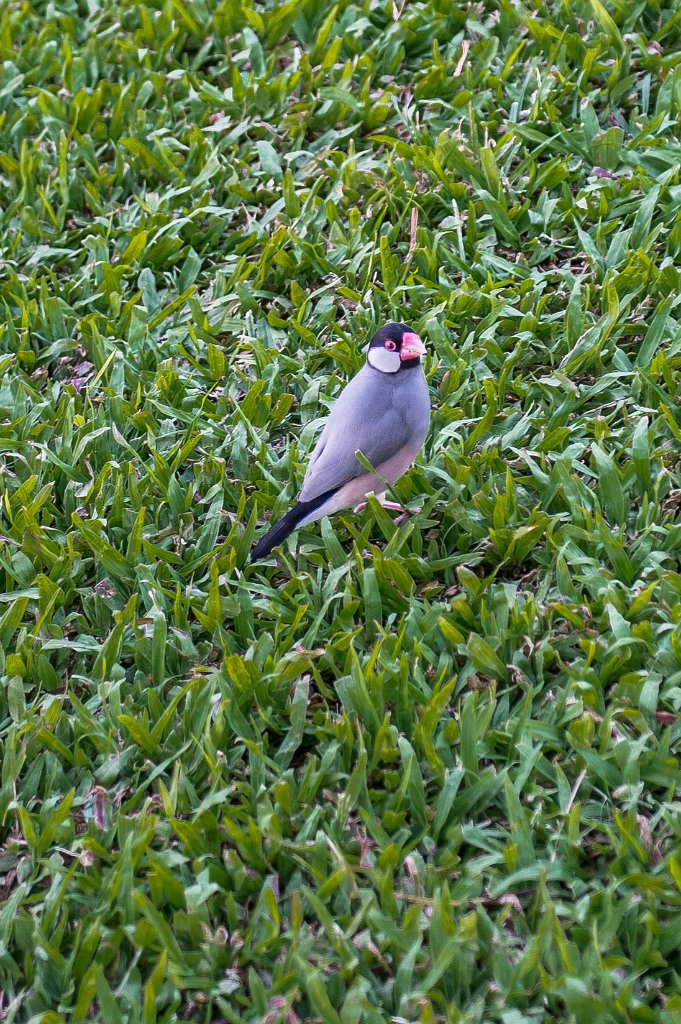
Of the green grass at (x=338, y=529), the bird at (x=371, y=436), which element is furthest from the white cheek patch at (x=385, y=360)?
the green grass at (x=338, y=529)

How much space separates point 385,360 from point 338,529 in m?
0.54

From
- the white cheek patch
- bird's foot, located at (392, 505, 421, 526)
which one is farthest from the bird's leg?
the white cheek patch

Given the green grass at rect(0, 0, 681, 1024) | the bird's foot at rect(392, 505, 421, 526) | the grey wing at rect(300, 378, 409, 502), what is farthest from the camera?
the bird's foot at rect(392, 505, 421, 526)

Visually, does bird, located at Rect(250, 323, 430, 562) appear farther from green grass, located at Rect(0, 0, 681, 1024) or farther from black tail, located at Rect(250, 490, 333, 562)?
green grass, located at Rect(0, 0, 681, 1024)

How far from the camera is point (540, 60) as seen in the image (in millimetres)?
4805

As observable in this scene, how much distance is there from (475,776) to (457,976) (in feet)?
1.62

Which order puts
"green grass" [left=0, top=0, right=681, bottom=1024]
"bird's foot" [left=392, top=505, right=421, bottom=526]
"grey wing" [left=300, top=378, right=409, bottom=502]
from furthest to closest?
"bird's foot" [left=392, top=505, right=421, bottom=526], "grey wing" [left=300, top=378, right=409, bottom=502], "green grass" [left=0, top=0, right=681, bottom=1024]

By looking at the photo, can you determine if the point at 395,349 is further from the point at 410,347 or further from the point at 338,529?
the point at 338,529

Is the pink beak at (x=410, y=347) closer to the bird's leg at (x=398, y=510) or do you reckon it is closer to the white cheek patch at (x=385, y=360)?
the white cheek patch at (x=385, y=360)

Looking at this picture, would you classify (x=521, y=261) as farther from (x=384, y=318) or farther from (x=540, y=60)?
(x=540, y=60)

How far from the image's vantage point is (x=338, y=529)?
3.48 metres

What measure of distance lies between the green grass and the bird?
127mm

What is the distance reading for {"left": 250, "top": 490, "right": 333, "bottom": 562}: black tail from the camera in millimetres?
3266

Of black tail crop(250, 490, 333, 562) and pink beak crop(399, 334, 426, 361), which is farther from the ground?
pink beak crop(399, 334, 426, 361)
